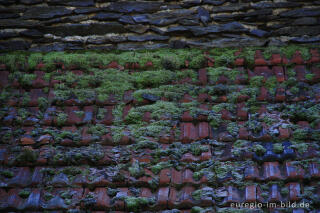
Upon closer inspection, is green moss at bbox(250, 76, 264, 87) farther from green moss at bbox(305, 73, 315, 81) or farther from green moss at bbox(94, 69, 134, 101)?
green moss at bbox(94, 69, 134, 101)

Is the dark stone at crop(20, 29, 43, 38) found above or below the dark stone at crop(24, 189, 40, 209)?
above

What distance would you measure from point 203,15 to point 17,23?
5.93ft

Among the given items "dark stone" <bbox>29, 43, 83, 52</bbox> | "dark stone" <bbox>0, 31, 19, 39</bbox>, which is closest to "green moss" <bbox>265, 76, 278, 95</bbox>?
"dark stone" <bbox>29, 43, 83, 52</bbox>

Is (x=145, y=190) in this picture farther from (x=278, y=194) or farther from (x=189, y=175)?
(x=278, y=194)

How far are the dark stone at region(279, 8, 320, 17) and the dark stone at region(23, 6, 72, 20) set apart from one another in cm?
207

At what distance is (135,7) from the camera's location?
3.32 meters

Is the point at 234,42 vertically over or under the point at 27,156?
over

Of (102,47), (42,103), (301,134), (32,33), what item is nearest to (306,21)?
(301,134)

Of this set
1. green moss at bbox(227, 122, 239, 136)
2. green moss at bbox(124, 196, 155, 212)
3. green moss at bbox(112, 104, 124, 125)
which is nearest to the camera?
green moss at bbox(124, 196, 155, 212)

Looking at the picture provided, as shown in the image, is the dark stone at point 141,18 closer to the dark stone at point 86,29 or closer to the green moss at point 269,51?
the dark stone at point 86,29

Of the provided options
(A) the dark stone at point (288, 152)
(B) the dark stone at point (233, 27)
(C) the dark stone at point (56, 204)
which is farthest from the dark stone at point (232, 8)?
(C) the dark stone at point (56, 204)

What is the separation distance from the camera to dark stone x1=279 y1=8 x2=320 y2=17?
315 cm

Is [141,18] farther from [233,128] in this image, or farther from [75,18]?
[233,128]

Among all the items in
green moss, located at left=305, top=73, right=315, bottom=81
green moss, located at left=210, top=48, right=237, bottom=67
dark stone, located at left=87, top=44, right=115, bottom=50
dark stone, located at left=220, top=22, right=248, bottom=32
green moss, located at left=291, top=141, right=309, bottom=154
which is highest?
dark stone, located at left=220, top=22, right=248, bottom=32
